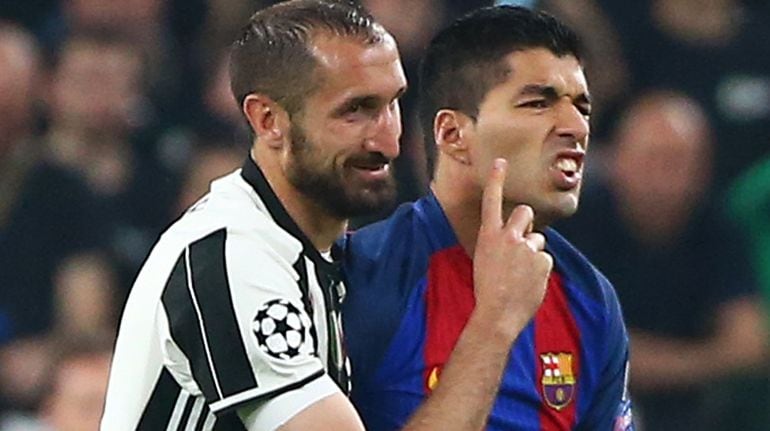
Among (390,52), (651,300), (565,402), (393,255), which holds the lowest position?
(651,300)

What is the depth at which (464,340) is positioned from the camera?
3594 millimetres

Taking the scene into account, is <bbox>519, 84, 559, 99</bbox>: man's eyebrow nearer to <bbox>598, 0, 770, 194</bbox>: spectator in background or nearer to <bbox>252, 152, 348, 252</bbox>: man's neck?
<bbox>252, 152, 348, 252</bbox>: man's neck

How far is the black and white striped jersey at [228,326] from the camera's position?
3516mm

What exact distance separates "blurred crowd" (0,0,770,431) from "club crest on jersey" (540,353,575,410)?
6.79ft

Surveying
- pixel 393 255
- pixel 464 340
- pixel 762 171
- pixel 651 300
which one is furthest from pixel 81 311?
pixel 464 340

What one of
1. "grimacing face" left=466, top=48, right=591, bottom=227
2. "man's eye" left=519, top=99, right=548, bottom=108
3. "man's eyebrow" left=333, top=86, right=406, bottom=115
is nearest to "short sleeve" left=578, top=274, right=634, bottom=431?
"grimacing face" left=466, top=48, right=591, bottom=227

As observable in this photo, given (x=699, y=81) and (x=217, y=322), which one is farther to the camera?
(x=699, y=81)

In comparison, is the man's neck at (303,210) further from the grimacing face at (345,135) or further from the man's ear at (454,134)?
the man's ear at (454,134)

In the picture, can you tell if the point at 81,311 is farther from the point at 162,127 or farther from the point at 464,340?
the point at 464,340

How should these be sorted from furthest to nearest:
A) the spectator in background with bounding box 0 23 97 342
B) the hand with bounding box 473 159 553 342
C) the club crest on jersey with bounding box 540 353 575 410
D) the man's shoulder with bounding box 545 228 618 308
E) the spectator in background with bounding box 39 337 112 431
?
the spectator in background with bounding box 0 23 97 342
the spectator in background with bounding box 39 337 112 431
the man's shoulder with bounding box 545 228 618 308
the club crest on jersey with bounding box 540 353 575 410
the hand with bounding box 473 159 553 342

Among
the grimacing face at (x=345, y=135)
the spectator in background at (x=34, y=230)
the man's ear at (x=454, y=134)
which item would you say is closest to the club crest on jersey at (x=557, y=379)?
the man's ear at (x=454, y=134)

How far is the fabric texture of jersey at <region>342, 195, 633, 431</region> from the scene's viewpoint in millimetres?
3867

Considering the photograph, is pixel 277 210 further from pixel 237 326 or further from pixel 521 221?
pixel 521 221

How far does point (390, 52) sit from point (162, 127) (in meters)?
3.38
